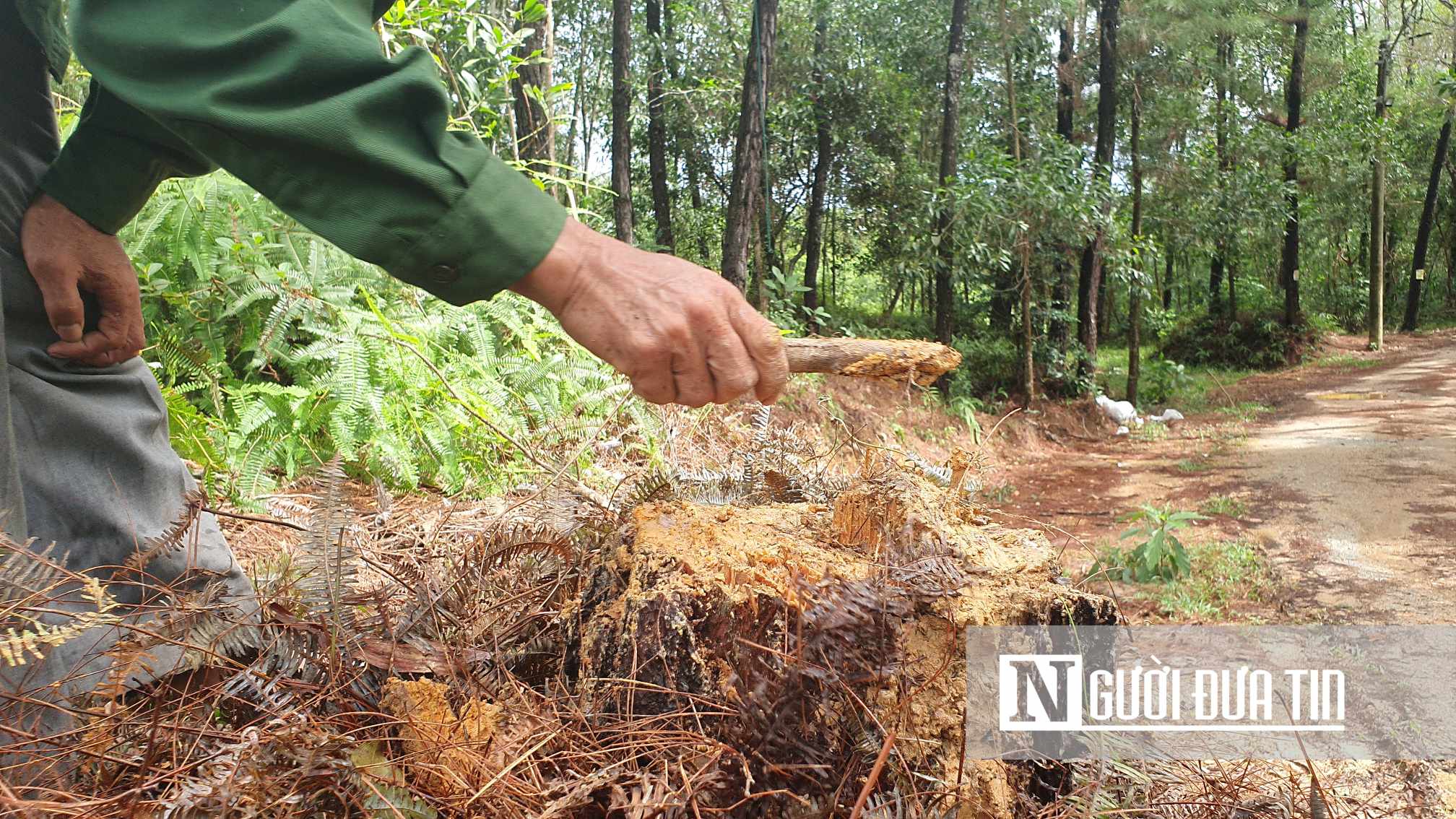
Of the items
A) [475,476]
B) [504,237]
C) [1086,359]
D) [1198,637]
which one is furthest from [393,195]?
[1086,359]

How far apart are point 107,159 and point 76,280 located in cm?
20

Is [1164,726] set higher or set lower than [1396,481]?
higher

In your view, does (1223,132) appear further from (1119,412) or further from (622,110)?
(622,110)

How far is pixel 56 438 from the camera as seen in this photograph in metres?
1.43

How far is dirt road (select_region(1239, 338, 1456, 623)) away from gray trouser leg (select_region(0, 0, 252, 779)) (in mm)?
4909

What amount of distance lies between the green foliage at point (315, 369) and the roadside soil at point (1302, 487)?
6.60 feet

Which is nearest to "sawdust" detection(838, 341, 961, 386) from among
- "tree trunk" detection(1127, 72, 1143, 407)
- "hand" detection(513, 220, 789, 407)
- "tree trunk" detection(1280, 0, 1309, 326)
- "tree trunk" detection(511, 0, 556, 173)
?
"hand" detection(513, 220, 789, 407)

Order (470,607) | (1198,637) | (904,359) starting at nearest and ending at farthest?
1. (470,607)
2. (904,359)
3. (1198,637)

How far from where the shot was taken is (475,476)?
3.50 meters

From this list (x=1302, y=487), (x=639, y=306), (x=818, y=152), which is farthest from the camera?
(x=818, y=152)

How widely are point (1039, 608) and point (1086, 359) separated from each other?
40.3 ft

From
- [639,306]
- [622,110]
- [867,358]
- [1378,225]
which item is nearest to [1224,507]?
[867,358]

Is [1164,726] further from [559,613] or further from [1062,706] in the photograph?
[559,613]

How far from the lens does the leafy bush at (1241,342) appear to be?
18.0m
